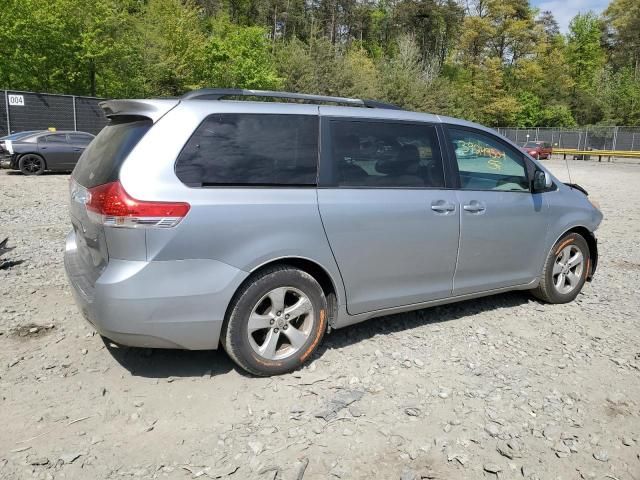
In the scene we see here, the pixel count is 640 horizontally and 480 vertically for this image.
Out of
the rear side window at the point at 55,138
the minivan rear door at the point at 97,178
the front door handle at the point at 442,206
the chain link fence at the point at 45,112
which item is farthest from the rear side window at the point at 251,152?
the chain link fence at the point at 45,112

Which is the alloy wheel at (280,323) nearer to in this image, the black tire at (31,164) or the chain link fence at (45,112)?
the black tire at (31,164)

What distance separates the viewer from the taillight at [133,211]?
3.09 meters

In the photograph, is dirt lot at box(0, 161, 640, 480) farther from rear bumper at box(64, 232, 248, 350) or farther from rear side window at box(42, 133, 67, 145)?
rear side window at box(42, 133, 67, 145)

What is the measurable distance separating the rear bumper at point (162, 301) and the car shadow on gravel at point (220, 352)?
1.48ft

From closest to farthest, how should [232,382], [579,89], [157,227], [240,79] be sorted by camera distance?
[157,227] < [232,382] < [240,79] < [579,89]

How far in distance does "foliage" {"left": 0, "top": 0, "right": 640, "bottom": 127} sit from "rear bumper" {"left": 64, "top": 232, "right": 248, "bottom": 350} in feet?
94.5

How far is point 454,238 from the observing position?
169 inches

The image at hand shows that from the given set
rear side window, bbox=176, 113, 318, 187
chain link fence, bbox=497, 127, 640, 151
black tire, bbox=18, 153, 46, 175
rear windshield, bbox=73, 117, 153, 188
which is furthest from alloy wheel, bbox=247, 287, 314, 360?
chain link fence, bbox=497, 127, 640, 151

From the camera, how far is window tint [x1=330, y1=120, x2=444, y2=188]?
12.6 feet

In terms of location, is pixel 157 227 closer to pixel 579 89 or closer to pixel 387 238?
pixel 387 238

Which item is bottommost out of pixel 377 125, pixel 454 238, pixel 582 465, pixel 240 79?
pixel 582 465

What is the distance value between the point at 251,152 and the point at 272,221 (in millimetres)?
469

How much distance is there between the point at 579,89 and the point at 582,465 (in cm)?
7406

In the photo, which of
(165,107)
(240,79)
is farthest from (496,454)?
(240,79)
